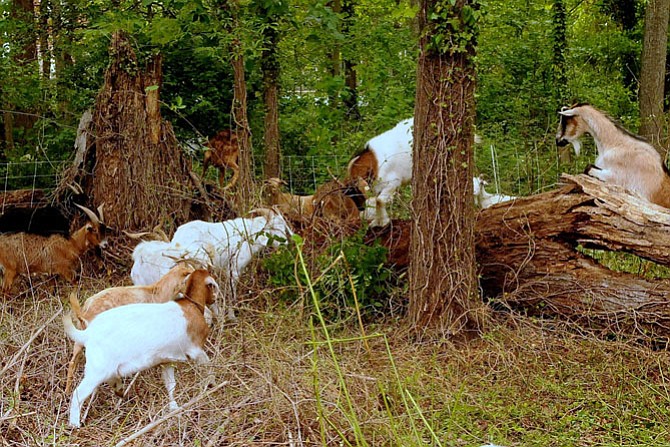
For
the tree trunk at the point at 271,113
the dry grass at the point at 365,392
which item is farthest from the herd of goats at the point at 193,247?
the tree trunk at the point at 271,113

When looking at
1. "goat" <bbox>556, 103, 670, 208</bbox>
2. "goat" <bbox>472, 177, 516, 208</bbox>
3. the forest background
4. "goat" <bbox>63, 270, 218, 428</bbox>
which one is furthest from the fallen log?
"goat" <bbox>63, 270, 218, 428</bbox>

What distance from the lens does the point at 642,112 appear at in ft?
43.4

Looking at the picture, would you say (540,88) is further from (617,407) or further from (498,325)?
(617,407)

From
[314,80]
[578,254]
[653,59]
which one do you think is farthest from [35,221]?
[653,59]

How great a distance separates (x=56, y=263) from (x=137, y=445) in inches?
186

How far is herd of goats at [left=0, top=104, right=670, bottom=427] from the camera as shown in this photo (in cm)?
527

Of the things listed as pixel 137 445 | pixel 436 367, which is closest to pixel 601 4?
pixel 436 367

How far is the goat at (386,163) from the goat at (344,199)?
16cm

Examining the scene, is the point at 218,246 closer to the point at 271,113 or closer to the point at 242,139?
the point at 242,139

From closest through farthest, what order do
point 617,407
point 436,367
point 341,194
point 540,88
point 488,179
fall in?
point 617,407 < point 436,367 < point 341,194 < point 488,179 < point 540,88

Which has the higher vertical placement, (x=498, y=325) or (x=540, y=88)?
(x=540, y=88)

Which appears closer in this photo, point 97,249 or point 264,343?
point 264,343

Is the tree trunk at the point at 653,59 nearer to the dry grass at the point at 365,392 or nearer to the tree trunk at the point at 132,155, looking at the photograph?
the tree trunk at the point at 132,155

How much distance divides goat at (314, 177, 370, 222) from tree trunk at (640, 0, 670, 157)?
617 cm
